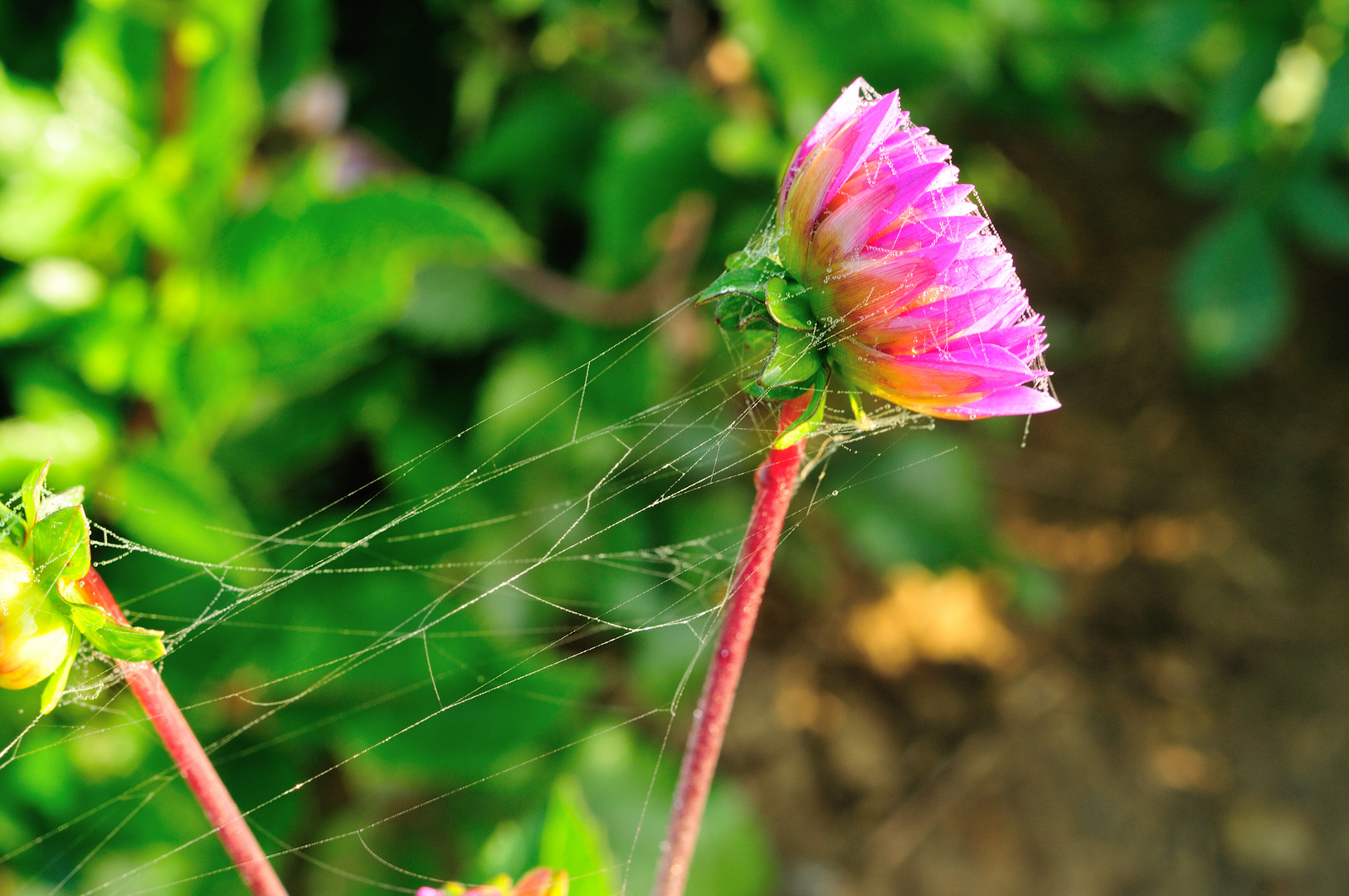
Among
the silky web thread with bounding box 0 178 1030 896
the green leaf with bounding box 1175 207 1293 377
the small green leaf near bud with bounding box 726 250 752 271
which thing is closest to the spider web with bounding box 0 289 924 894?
the silky web thread with bounding box 0 178 1030 896

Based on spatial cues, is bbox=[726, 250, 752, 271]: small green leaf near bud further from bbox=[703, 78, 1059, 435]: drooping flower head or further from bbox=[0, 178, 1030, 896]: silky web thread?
bbox=[0, 178, 1030, 896]: silky web thread

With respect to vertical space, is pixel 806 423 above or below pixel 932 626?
above

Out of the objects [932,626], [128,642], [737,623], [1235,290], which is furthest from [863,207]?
[1235,290]

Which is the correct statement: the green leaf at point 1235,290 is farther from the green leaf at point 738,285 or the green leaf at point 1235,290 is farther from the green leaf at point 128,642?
the green leaf at point 128,642

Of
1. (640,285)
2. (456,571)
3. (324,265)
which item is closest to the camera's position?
(324,265)

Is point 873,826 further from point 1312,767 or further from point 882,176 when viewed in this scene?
point 882,176

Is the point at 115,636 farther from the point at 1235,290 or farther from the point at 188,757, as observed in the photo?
the point at 1235,290
